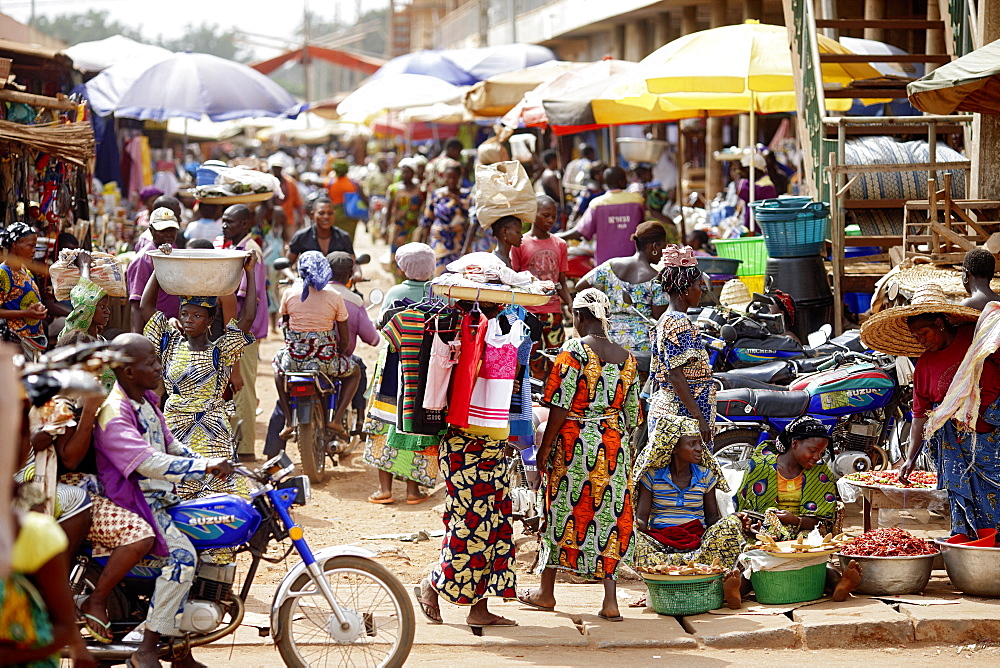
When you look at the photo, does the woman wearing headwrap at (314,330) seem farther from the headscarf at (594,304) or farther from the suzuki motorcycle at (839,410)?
the headscarf at (594,304)

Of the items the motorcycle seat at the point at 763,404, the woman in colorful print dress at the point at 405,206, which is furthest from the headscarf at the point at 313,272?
the woman in colorful print dress at the point at 405,206

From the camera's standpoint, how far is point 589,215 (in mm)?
12469

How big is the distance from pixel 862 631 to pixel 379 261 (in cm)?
1974

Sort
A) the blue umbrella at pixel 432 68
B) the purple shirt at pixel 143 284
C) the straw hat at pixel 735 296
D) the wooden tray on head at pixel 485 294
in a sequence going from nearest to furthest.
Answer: the wooden tray on head at pixel 485 294 < the purple shirt at pixel 143 284 < the straw hat at pixel 735 296 < the blue umbrella at pixel 432 68

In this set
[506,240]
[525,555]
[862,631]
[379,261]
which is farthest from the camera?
[379,261]

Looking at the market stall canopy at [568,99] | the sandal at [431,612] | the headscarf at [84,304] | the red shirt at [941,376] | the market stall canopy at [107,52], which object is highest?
the market stall canopy at [107,52]

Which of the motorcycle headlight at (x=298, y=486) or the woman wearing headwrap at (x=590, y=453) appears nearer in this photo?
the motorcycle headlight at (x=298, y=486)

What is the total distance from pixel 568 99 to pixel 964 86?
6.34m

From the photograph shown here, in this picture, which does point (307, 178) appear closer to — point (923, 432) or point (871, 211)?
point (871, 211)

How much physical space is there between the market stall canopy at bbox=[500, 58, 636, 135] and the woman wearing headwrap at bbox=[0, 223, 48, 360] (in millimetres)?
6376

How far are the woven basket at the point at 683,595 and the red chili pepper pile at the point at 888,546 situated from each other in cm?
80

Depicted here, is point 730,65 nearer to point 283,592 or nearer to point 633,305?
point 633,305

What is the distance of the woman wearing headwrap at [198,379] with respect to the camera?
7105mm

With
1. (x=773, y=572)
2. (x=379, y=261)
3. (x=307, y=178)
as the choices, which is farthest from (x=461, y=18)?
(x=773, y=572)
